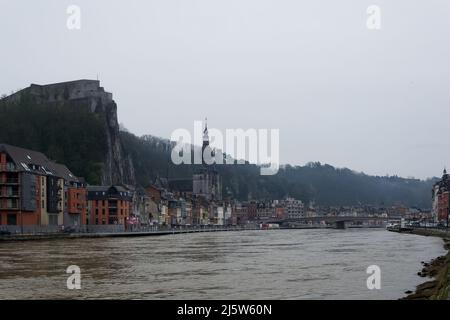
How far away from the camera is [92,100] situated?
13125cm

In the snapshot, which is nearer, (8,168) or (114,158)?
(8,168)

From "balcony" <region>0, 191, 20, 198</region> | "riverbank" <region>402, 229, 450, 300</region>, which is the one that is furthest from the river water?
"balcony" <region>0, 191, 20, 198</region>

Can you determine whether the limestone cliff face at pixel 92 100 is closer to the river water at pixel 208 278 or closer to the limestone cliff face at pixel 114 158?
the limestone cliff face at pixel 114 158

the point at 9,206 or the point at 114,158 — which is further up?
the point at 114,158

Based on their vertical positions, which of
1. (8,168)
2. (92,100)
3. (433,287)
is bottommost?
(433,287)

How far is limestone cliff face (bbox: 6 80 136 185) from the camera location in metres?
126

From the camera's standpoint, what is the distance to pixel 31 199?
72.2m

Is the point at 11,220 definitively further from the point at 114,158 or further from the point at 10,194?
the point at 114,158

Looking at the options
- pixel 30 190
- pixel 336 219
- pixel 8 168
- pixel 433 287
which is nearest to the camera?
pixel 433 287

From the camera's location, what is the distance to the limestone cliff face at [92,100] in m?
126

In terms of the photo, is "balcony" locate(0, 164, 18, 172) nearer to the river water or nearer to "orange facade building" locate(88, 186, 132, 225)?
"orange facade building" locate(88, 186, 132, 225)

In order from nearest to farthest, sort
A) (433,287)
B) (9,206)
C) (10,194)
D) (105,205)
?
(433,287) < (9,206) < (10,194) < (105,205)

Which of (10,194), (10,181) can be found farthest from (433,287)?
(10,181)
